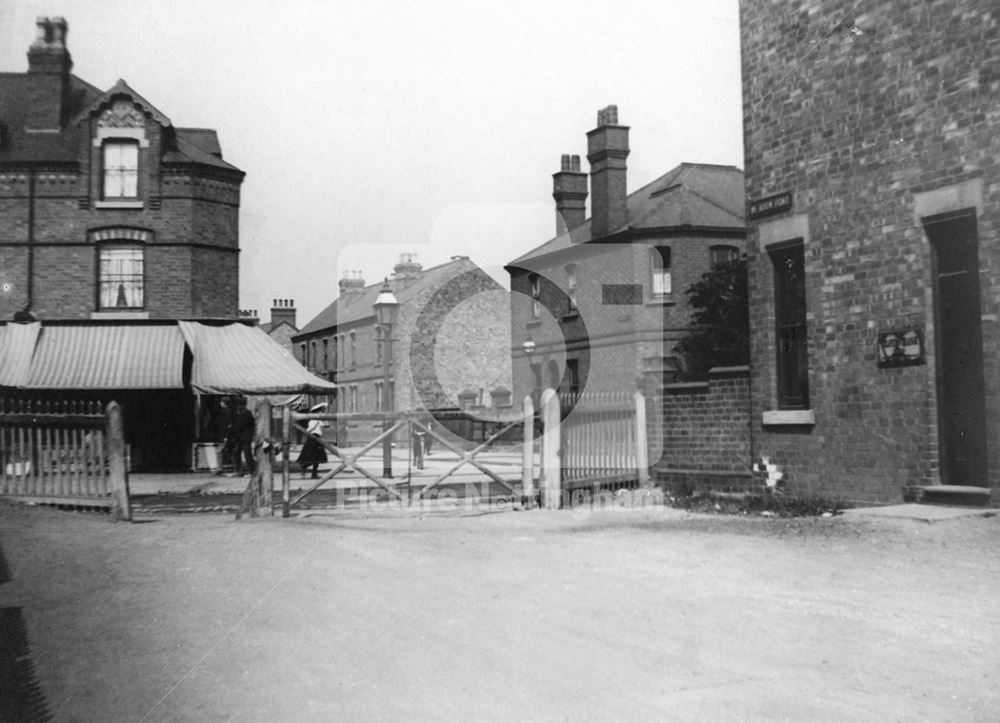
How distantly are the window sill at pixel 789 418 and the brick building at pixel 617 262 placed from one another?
1422 centimetres

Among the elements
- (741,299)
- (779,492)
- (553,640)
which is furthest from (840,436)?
(741,299)

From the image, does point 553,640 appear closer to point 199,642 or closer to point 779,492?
point 199,642

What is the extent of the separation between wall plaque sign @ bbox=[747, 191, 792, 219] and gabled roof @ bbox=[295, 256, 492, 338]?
33.9m

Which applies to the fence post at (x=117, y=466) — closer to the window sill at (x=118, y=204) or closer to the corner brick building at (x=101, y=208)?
the corner brick building at (x=101, y=208)

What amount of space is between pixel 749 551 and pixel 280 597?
13.4 feet

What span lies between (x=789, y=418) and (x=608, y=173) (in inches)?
836

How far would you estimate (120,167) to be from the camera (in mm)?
21672

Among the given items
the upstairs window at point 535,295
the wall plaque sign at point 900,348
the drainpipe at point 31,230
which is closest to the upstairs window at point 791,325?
the wall plaque sign at point 900,348

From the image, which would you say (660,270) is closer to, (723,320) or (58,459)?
(723,320)

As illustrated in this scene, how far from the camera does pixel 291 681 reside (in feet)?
14.4

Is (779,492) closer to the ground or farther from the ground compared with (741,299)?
closer to the ground

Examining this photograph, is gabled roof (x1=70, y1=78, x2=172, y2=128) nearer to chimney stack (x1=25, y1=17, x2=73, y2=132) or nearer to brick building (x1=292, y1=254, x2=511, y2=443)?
chimney stack (x1=25, y1=17, x2=73, y2=132)

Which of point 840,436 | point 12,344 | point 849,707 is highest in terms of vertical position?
point 12,344

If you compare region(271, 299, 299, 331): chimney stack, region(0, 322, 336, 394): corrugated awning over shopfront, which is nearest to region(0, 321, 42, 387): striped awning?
region(0, 322, 336, 394): corrugated awning over shopfront
